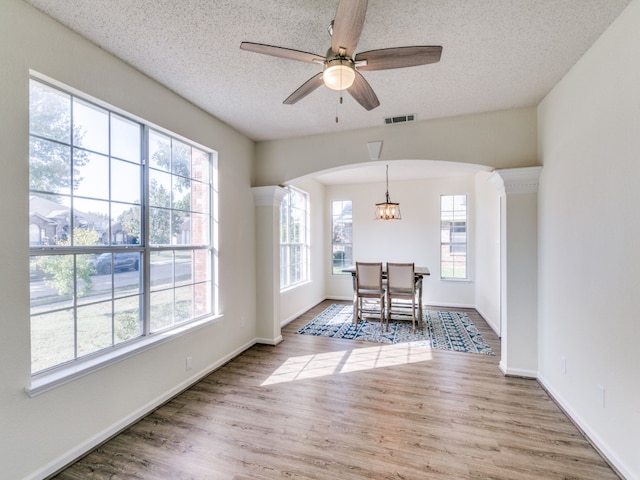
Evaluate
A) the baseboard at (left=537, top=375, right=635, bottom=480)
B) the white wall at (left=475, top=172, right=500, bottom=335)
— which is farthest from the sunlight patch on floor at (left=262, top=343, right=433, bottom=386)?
the white wall at (left=475, top=172, right=500, bottom=335)

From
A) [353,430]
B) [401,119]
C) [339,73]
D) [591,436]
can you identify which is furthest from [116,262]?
[591,436]

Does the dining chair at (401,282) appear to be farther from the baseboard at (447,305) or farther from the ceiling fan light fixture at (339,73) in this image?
the ceiling fan light fixture at (339,73)

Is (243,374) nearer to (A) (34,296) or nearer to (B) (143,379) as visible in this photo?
(B) (143,379)

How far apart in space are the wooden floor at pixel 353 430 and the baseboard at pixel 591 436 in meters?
0.05

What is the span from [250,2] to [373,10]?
70 cm

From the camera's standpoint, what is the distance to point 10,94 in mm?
1616

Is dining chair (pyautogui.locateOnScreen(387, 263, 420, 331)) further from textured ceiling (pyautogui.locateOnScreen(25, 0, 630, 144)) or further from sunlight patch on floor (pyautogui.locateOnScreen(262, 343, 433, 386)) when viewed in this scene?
textured ceiling (pyautogui.locateOnScreen(25, 0, 630, 144))

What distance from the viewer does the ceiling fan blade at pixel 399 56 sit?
155cm

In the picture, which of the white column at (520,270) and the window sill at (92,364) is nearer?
the window sill at (92,364)

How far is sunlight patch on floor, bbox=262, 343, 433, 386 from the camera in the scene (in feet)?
10.1

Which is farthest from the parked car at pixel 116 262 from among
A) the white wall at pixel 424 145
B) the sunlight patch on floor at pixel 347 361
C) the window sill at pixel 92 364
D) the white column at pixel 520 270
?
the white column at pixel 520 270

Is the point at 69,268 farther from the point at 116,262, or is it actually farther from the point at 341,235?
the point at 341,235

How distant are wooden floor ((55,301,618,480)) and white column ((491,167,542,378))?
0.26 m

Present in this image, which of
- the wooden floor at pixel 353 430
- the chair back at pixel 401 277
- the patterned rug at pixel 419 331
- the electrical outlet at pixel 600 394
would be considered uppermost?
the chair back at pixel 401 277
